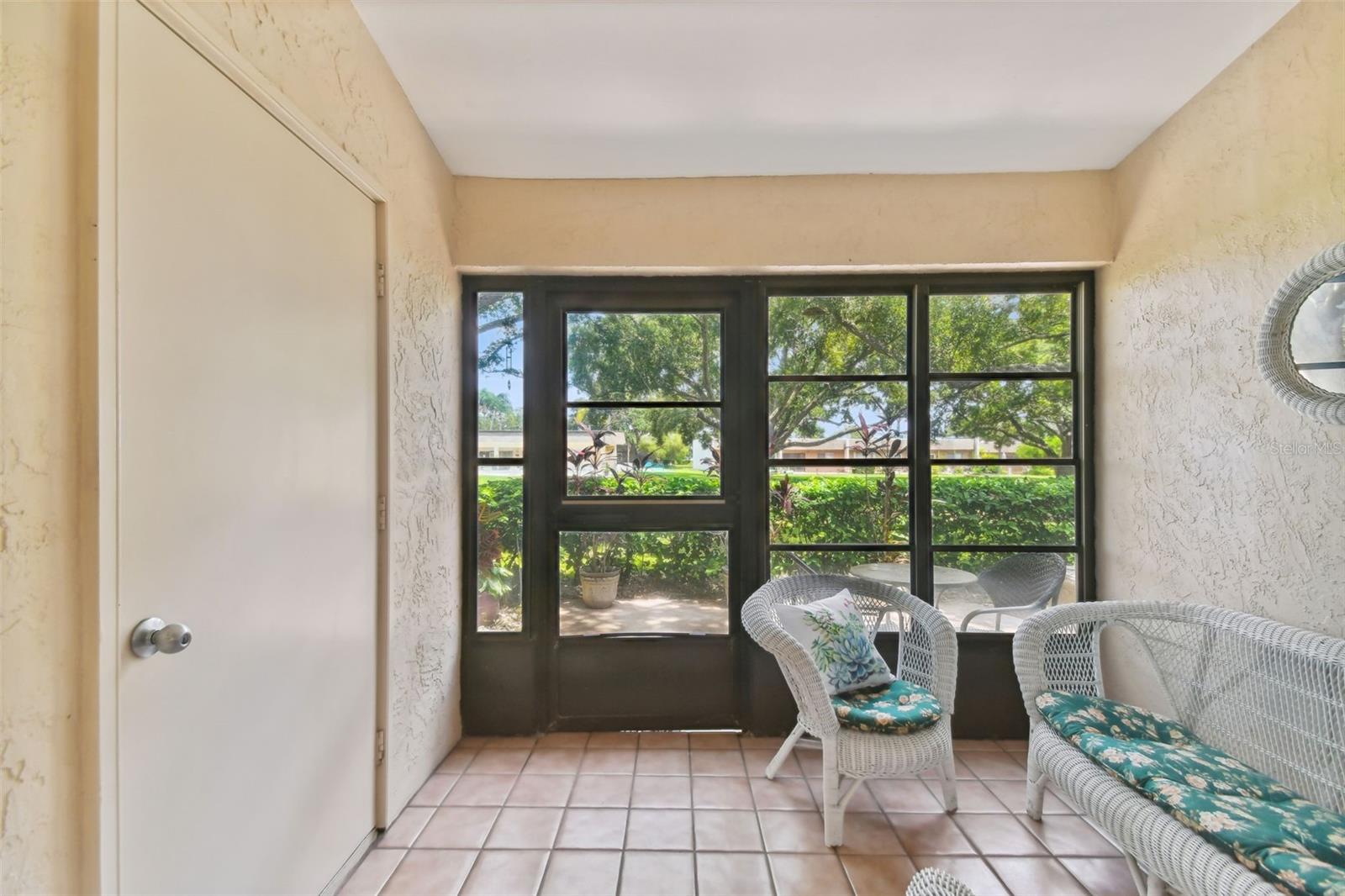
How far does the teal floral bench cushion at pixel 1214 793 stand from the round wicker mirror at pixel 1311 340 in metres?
0.99

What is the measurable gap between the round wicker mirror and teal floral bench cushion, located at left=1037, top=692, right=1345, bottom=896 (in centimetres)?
99

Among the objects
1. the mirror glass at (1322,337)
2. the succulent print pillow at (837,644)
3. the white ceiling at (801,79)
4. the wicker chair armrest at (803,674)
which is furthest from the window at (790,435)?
the mirror glass at (1322,337)

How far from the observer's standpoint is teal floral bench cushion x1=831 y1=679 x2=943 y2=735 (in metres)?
1.82

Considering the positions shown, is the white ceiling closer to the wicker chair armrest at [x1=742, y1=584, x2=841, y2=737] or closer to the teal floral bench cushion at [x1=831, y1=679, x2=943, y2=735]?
the wicker chair armrest at [x1=742, y1=584, x2=841, y2=737]

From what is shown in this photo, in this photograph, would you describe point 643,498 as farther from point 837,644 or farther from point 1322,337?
point 1322,337

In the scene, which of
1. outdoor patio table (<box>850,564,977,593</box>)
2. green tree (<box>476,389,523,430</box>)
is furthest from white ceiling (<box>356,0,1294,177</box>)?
outdoor patio table (<box>850,564,977,593</box>)

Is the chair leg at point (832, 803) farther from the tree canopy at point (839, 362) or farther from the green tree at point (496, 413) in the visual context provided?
the green tree at point (496, 413)

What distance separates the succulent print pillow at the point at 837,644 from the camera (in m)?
2.02

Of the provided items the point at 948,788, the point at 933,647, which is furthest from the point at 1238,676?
the point at 948,788

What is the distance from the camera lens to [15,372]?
812mm

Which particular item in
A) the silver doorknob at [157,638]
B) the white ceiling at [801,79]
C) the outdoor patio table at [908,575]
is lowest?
the outdoor patio table at [908,575]

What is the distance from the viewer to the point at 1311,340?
1549 mm

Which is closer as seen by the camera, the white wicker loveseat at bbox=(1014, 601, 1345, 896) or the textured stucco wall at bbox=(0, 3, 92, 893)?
the textured stucco wall at bbox=(0, 3, 92, 893)

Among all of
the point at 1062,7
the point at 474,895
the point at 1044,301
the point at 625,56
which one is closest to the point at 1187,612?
the point at 1044,301
